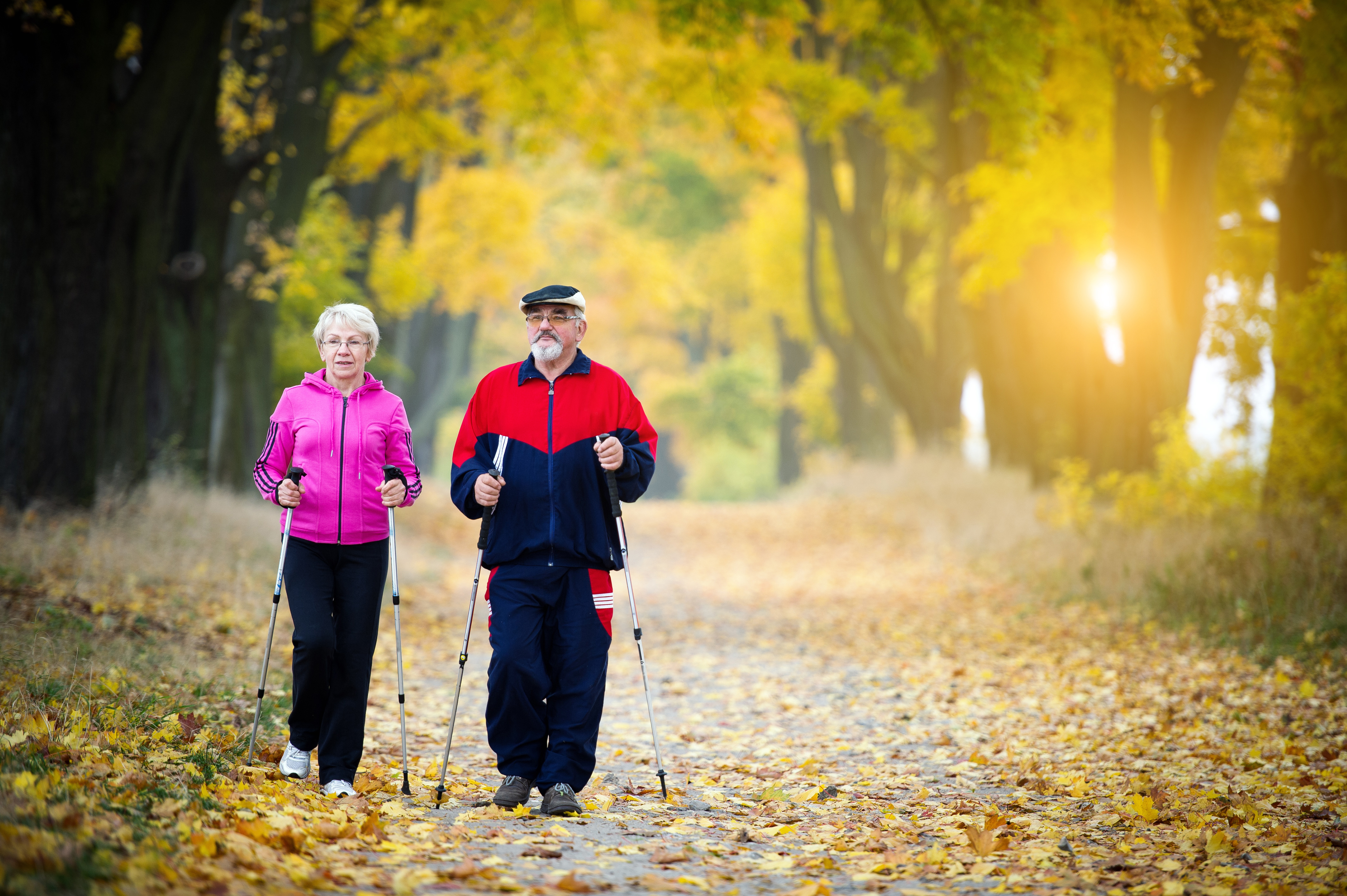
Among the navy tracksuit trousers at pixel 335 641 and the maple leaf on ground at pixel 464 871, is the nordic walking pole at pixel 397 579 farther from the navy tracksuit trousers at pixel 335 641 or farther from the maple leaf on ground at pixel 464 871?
the maple leaf on ground at pixel 464 871

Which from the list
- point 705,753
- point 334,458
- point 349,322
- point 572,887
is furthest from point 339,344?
point 705,753

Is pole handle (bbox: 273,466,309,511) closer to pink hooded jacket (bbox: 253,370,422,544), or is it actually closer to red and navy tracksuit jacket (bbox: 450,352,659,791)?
pink hooded jacket (bbox: 253,370,422,544)

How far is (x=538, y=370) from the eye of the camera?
17.1 ft

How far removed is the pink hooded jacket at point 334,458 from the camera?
497 centimetres

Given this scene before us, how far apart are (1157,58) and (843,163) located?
18239 mm

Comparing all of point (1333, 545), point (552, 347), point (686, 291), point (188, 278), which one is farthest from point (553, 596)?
point (686, 291)

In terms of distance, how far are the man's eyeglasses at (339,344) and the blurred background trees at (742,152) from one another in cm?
586

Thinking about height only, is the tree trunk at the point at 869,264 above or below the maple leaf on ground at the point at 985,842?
above

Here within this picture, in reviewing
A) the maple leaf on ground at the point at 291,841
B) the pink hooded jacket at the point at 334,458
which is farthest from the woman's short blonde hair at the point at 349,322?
the maple leaf on ground at the point at 291,841

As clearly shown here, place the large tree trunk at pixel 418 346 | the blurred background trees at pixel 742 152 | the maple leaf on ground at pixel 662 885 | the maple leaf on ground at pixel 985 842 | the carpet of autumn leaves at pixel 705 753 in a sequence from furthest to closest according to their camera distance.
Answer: the large tree trunk at pixel 418 346 → the blurred background trees at pixel 742 152 → the maple leaf on ground at pixel 985 842 → the carpet of autumn leaves at pixel 705 753 → the maple leaf on ground at pixel 662 885

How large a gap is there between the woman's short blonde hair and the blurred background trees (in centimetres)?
578

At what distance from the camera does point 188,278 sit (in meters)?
13.2

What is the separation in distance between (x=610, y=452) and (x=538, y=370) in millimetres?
505

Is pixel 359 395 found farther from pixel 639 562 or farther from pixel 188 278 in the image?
pixel 639 562
